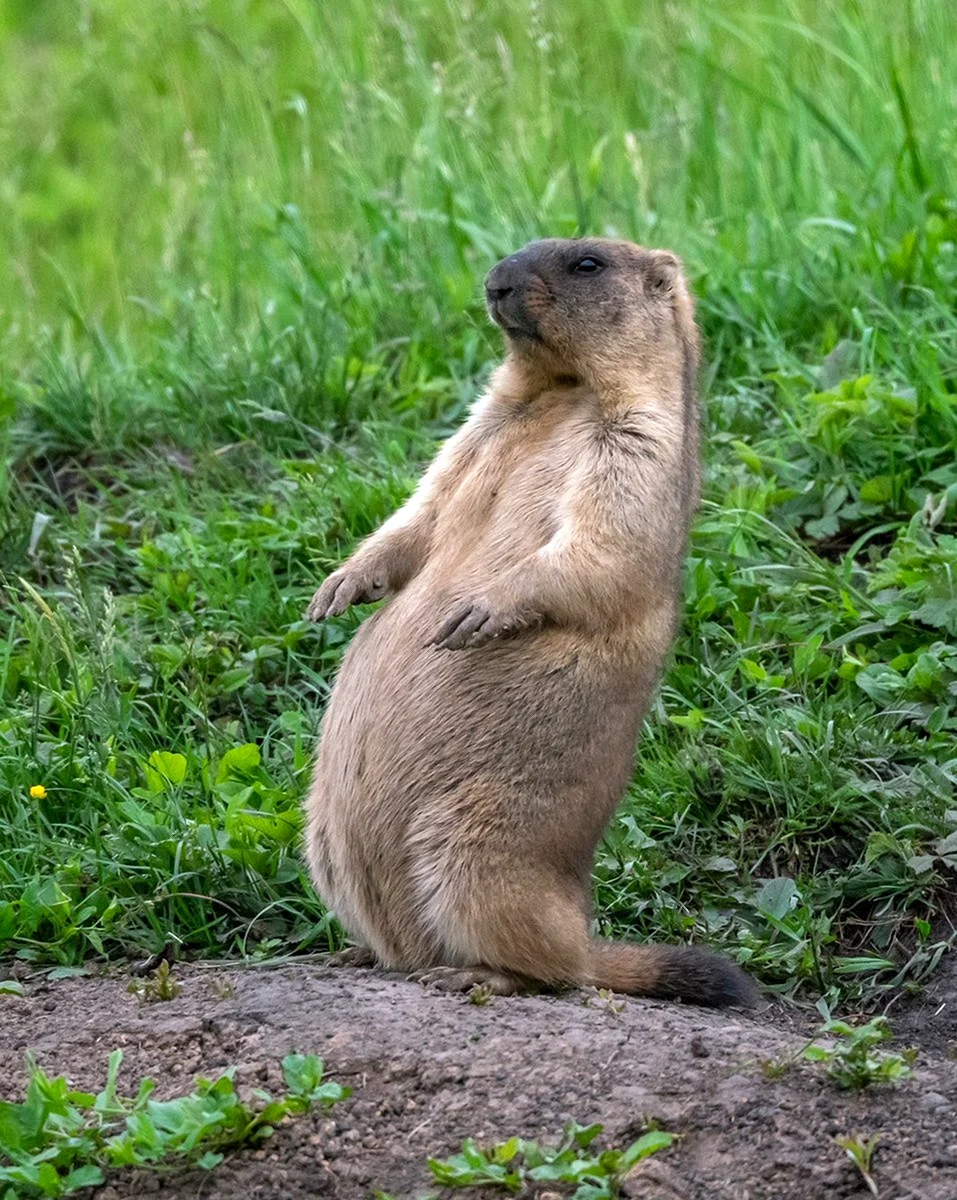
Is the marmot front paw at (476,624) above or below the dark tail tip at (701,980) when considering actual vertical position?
above

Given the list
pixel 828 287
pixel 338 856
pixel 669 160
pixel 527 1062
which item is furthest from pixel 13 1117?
pixel 669 160

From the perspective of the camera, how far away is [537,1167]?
2961mm

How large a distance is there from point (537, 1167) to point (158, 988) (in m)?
1.14

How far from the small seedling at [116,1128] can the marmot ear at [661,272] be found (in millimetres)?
2284

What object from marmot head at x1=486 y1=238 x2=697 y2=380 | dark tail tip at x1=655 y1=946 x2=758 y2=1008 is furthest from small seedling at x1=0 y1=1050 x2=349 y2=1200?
marmot head at x1=486 y1=238 x2=697 y2=380

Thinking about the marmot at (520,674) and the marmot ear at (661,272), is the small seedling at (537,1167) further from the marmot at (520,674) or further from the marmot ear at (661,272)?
the marmot ear at (661,272)

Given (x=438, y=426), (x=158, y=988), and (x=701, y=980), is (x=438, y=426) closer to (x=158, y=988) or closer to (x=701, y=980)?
(x=701, y=980)

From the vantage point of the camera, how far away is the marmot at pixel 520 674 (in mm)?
3867

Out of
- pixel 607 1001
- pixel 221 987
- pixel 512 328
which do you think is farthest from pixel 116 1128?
pixel 512 328

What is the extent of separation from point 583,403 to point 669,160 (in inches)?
123

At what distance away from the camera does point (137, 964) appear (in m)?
4.18

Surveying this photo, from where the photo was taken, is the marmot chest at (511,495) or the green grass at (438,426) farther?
the green grass at (438,426)

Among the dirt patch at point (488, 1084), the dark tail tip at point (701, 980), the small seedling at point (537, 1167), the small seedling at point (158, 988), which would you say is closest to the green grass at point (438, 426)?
the dark tail tip at point (701, 980)

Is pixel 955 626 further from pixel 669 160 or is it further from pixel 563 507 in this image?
pixel 669 160
